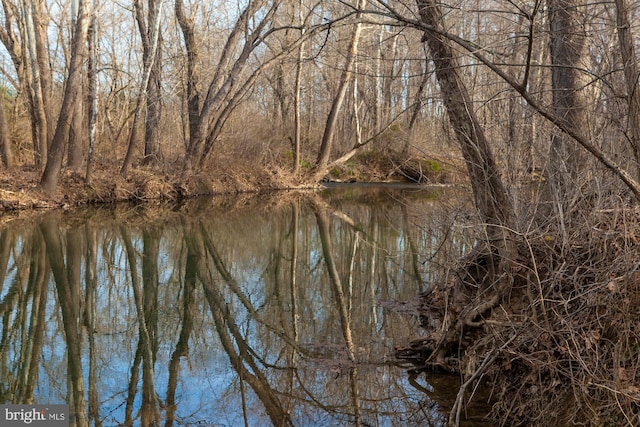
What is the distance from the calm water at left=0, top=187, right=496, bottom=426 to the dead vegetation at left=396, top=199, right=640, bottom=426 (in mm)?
554

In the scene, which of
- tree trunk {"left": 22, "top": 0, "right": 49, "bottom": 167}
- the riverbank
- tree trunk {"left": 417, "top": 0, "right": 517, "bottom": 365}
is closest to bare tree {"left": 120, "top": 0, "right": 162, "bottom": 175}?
the riverbank

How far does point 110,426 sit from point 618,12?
13.9 feet

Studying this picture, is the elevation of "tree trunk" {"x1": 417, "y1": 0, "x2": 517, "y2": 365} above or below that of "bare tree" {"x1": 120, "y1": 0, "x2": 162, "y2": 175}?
below

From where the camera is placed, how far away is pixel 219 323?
268 inches

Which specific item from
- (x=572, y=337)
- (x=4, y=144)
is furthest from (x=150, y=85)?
(x=572, y=337)

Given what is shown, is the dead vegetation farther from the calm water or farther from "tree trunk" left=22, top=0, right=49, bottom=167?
"tree trunk" left=22, top=0, right=49, bottom=167

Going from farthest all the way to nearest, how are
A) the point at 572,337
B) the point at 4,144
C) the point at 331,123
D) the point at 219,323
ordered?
the point at 331,123 → the point at 4,144 → the point at 219,323 → the point at 572,337

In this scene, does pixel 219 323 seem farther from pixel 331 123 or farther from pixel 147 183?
pixel 331 123

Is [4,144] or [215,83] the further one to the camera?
[215,83]

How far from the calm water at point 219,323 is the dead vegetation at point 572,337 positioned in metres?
0.55

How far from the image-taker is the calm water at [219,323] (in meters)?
4.75

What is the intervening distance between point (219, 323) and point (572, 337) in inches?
157

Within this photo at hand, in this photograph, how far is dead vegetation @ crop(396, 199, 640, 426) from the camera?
12.3ft

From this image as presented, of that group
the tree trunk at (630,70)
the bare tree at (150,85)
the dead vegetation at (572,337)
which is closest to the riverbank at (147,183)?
the bare tree at (150,85)
